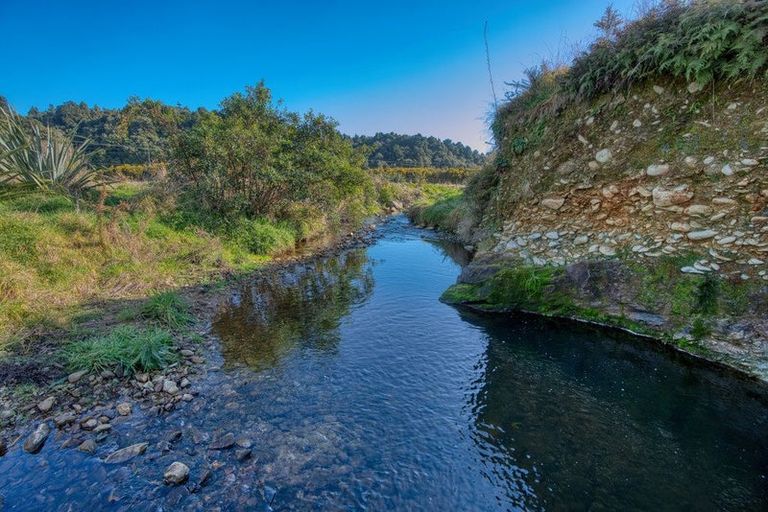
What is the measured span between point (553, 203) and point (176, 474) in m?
9.37

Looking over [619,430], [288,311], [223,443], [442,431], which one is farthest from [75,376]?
[619,430]

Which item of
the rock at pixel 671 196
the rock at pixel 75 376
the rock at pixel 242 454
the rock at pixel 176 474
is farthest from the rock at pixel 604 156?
the rock at pixel 75 376

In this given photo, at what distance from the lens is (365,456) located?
4395mm

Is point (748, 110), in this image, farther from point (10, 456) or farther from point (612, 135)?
point (10, 456)

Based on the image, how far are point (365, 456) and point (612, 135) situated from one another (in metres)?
8.77

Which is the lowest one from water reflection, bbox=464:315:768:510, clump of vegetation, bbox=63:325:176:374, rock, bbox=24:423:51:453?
water reflection, bbox=464:315:768:510

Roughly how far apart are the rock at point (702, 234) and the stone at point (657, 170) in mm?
1399

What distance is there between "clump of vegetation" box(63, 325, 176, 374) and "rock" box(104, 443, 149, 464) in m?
1.97

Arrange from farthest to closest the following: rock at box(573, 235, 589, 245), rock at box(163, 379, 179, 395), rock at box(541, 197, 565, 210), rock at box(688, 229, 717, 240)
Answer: rock at box(541, 197, 565, 210) < rock at box(573, 235, 589, 245) < rock at box(688, 229, 717, 240) < rock at box(163, 379, 179, 395)

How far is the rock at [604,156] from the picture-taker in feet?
28.0

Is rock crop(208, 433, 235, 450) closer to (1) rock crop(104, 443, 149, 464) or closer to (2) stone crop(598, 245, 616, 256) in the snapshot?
(1) rock crop(104, 443, 149, 464)

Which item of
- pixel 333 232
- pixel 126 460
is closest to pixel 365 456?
pixel 126 460

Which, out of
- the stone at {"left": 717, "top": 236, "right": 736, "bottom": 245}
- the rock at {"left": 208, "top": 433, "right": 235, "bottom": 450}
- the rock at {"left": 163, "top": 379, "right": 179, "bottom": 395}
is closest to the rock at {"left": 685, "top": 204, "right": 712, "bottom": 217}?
the stone at {"left": 717, "top": 236, "right": 736, "bottom": 245}

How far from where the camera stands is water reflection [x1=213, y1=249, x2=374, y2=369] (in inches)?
289
